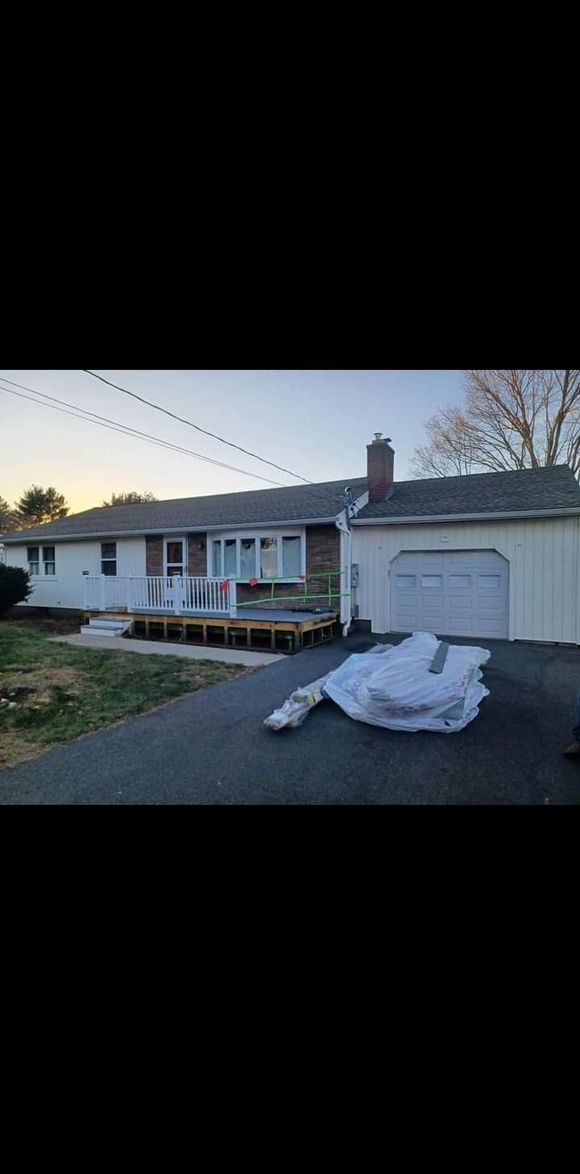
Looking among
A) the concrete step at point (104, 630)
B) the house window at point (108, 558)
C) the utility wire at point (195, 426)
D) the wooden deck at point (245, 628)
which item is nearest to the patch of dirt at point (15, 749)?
the utility wire at point (195, 426)

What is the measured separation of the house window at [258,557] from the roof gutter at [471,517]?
4.66ft

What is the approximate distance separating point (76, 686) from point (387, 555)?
5.73 metres

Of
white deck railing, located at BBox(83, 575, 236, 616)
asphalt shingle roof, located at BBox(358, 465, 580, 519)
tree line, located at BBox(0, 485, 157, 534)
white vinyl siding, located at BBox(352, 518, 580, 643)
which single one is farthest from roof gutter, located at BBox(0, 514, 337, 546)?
tree line, located at BBox(0, 485, 157, 534)

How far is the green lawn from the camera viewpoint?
12.5ft

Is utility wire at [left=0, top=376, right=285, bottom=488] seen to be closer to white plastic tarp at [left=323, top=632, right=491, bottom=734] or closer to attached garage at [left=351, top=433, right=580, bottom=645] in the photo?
white plastic tarp at [left=323, top=632, right=491, bottom=734]

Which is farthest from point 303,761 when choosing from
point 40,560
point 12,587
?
point 40,560
